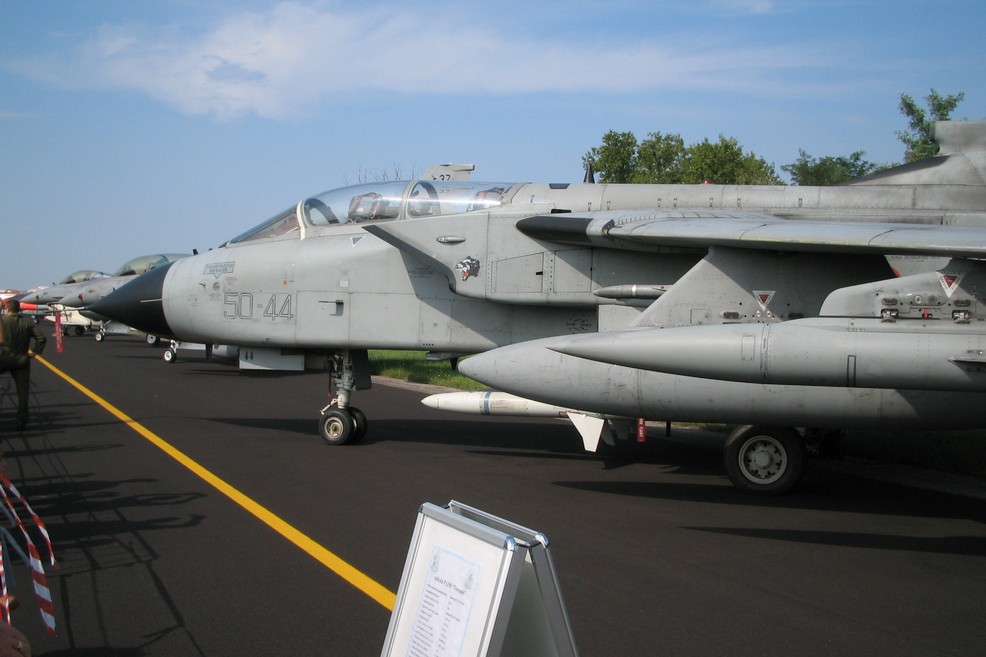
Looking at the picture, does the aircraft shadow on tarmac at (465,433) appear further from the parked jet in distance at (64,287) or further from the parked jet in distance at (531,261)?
the parked jet in distance at (64,287)

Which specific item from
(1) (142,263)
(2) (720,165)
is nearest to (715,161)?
(2) (720,165)

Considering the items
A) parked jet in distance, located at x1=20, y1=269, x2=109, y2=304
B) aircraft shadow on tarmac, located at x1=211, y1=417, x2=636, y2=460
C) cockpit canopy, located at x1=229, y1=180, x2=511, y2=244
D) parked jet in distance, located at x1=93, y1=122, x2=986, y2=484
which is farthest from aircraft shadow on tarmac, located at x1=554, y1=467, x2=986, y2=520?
Result: parked jet in distance, located at x1=20, y1=269, x2=109, y2=304

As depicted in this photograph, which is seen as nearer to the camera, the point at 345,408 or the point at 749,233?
the point at 749,233

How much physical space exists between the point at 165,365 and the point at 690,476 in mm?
19298

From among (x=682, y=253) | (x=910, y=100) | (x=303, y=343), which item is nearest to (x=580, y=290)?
(x=682, y=253)

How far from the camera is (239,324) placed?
35.7 feet

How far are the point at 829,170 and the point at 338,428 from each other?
→ 29.5m

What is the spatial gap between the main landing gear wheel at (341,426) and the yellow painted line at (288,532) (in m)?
1.71

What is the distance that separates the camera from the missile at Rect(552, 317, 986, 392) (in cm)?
649

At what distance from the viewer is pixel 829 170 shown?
3516 centimetres

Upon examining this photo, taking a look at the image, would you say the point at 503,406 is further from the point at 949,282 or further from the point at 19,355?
the point at 19,355

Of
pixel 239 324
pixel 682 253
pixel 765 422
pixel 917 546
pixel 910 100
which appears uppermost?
pixel 910 100

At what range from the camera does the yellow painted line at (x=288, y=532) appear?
5500mm

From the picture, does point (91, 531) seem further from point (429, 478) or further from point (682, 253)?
point (682, 253)
